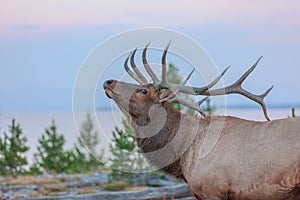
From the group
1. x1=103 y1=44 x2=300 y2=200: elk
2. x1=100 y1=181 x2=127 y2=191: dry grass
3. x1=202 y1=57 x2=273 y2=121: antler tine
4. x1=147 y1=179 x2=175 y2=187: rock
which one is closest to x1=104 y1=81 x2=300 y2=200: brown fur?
x1=103 y1=44 x2=300 y2=200: elk

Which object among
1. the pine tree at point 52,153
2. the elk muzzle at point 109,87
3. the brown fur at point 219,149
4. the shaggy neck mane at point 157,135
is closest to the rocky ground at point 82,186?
the shaggy neck mane at point 157,135

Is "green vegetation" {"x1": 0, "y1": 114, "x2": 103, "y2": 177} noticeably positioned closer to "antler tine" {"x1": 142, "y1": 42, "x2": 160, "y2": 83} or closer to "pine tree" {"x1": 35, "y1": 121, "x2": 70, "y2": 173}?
"pine tree" {"x1": 35, "y1": 121, "x2": 70, "y2": 173}

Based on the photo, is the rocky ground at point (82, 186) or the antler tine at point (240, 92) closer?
the antler tine at point (240, 92)

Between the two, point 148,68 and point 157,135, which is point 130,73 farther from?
point 157,135

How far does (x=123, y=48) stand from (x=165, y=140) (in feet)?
4.94

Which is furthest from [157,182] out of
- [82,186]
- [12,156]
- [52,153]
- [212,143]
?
[212,143]

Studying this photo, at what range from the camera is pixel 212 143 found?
309 inches

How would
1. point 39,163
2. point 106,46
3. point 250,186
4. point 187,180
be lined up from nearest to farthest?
point 250,186 < point 187,180 < point 106,46 < point 39,163

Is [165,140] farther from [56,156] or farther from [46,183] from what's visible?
[56,156]

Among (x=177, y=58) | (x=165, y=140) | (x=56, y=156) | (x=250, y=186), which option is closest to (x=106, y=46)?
(x=177, y=58)

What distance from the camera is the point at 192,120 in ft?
27.2

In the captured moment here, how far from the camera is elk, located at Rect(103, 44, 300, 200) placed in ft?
24.1

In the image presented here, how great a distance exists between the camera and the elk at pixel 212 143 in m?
7.33

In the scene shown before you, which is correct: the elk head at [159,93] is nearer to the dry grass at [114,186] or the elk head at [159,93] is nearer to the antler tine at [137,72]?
the antler tine at [137,72]
